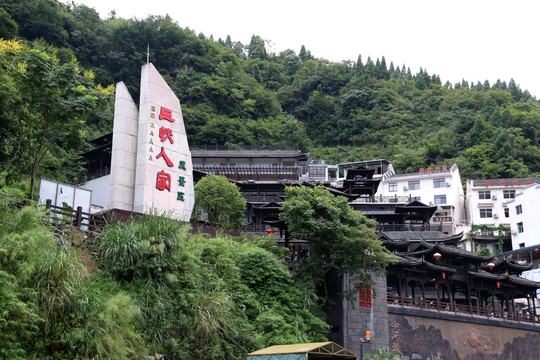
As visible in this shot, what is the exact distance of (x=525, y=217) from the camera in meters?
50.7

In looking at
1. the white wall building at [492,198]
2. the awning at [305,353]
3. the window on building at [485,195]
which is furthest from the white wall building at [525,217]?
the awning at [305,353]

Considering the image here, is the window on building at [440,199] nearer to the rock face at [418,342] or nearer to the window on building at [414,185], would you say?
the window on building at [414,185]

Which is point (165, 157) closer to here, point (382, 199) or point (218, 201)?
point (218, 201)

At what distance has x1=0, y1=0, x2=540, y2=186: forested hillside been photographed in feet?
203

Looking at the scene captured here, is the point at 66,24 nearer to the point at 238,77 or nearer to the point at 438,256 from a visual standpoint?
the point at 238,77

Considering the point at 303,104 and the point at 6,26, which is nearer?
the point at 6,26

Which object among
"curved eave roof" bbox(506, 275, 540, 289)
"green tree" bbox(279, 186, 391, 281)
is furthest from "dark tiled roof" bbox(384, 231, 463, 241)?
"green tree" bbox(279, 186, 391, 281)

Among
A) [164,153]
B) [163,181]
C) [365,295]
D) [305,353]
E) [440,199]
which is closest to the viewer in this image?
[305,353]

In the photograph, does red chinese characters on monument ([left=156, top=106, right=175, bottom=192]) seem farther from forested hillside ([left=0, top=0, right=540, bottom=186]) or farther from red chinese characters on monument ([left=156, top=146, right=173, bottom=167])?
forested hillside ([left=0, top=0, right=540, bottom=186])

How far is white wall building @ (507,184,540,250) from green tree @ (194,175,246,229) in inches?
1162

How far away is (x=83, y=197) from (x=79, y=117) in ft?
9.73

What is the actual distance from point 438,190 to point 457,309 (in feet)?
94.3

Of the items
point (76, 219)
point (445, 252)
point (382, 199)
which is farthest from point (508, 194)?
point (76, 219)

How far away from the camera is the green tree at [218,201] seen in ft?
103
